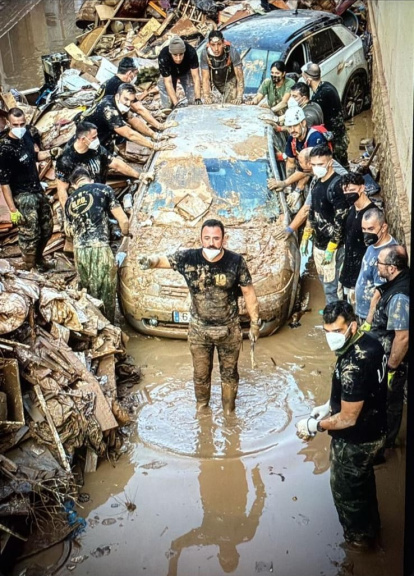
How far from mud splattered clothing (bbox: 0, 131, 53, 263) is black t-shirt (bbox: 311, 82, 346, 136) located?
396 centimetres

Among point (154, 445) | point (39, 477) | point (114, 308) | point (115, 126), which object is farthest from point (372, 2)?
point (39, 477)

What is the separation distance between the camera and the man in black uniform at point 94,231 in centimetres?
893

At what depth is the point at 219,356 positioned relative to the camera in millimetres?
7793

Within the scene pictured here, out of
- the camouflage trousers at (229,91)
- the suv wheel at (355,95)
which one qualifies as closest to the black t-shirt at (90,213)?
the camouflage trousers at (229,91)

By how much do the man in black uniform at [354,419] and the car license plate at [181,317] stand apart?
2.80m

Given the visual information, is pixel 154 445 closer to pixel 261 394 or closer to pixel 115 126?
pixel 261 394

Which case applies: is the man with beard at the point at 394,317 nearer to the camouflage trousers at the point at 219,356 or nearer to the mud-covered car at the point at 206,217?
the camouflage trousers at the point at 219,356

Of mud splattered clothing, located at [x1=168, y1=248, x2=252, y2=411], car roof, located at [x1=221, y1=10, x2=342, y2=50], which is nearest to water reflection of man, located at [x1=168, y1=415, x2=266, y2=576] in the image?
mud splattered clothing, located at [x1=168, y1=248, x2=252, y2=411]

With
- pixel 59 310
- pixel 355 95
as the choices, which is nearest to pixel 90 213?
pixel 59 310

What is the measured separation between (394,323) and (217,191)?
11.5 feet

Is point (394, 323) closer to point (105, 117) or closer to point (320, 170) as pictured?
point (320, 170)

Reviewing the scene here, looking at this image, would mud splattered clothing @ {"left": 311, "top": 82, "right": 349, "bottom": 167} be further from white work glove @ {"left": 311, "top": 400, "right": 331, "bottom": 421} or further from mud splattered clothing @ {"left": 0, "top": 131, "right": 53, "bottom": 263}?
white work glove @ {"left": 311, "top": 400, "right": 331, "bottom": 421}

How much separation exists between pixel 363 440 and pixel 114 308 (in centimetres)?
418

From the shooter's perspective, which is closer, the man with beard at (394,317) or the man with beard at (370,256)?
the man with beard at (394,317)
